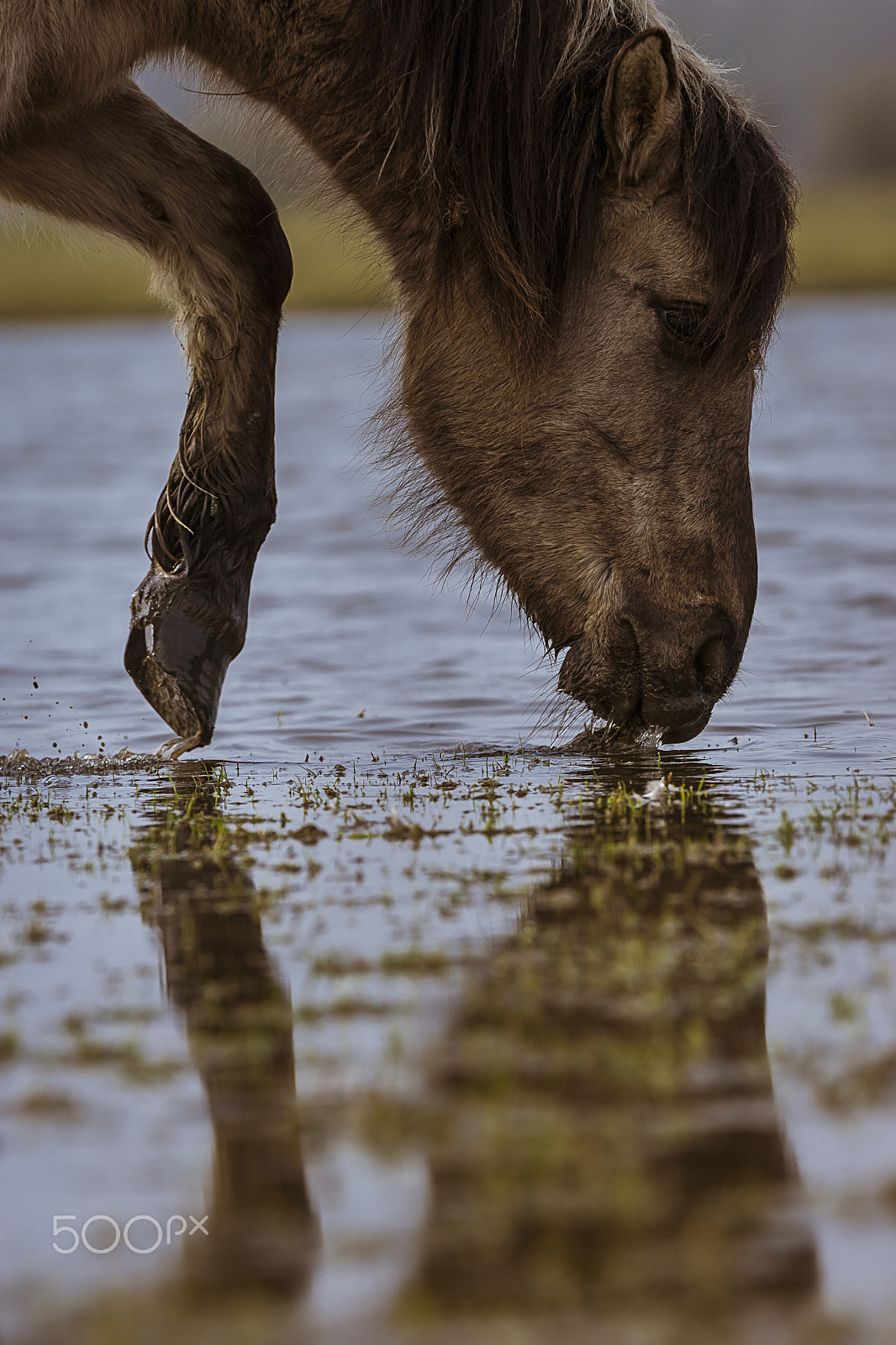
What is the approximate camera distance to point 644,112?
150 inches

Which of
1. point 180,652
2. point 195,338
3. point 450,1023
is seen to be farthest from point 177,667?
point 450,1023

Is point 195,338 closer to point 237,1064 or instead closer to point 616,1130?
point 237,1064

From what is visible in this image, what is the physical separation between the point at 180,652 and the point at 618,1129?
273cm

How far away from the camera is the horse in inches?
152

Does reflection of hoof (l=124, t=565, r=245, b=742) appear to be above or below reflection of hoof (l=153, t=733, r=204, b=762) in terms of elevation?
above

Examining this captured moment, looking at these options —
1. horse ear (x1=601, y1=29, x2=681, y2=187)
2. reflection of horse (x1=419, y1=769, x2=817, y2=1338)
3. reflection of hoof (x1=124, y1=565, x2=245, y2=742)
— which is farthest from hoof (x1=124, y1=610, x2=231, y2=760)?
reflection of horse (x1=419, y1=769, x2=817, y2=1338)

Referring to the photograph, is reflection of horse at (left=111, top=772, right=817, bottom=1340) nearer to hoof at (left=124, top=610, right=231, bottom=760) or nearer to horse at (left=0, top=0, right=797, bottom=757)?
horse at (left=0, top=0, right=797, bottom=757)

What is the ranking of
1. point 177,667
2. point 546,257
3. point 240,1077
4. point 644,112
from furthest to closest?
point 177,667 → point 546,257 → point 644,112 → point 240,1077

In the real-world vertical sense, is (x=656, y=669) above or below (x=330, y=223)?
below

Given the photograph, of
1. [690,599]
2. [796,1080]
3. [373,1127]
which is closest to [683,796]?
[690,599]

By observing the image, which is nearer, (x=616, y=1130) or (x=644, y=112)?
(x=616, y=1130)

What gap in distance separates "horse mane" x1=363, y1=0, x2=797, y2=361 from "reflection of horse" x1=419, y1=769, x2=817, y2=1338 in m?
1.86

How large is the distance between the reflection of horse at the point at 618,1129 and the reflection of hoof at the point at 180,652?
1866 millimetres

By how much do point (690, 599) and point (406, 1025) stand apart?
201 centimetres
